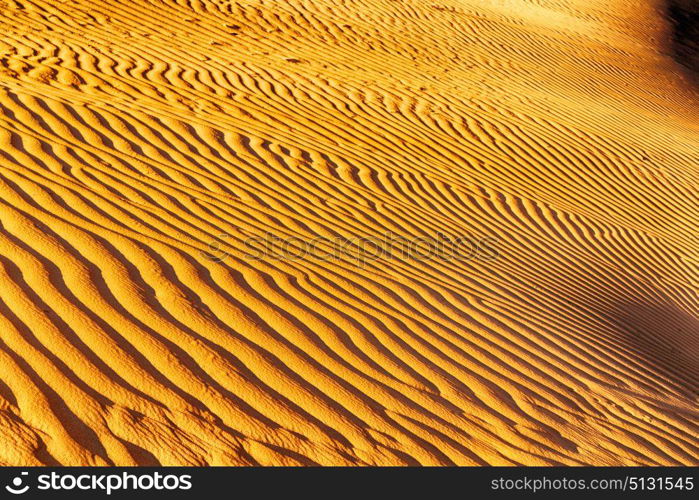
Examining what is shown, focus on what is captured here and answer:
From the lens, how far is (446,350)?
371cm

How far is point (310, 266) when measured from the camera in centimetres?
409

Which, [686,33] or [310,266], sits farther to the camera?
[686,33]

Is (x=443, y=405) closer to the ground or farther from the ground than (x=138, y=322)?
closer to the ground

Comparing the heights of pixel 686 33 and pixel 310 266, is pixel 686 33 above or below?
above

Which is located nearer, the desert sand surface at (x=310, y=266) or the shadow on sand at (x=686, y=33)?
the desert sand surface at (x=310, y=266)

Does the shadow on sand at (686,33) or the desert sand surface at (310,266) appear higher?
the shadow on sand at (686,33)

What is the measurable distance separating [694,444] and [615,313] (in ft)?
4.83

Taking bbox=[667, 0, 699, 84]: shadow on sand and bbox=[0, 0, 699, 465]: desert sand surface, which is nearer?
bbox=[0, 0, 699, 465]: desert sand surface

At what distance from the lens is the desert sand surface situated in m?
2.76

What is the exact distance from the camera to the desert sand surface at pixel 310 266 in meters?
2.76

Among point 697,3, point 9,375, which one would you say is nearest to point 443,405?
point 9,375
